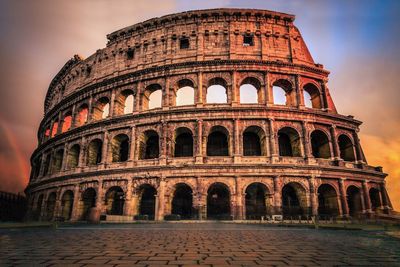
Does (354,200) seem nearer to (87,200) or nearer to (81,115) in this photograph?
(87,200)

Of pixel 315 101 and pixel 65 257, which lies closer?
pixel 65 257

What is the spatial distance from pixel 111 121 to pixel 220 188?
10584mm

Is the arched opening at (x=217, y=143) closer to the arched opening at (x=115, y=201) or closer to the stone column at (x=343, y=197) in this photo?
the arched opening at (x=115, y=201)

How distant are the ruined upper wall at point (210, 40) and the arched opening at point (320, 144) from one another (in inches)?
252

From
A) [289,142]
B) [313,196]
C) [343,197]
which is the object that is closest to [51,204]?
[289,142]

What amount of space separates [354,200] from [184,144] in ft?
46.4

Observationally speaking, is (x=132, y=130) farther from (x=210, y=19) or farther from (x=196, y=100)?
(x=210, y=19)

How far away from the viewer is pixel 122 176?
59.1 feet

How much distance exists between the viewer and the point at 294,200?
732 inches

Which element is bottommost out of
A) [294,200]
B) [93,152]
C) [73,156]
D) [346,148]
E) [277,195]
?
[294,200]

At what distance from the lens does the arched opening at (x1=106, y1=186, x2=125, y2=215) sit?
18.5 meters

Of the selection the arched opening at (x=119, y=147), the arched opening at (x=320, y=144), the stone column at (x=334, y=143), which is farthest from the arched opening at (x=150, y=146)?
the stone column at (x=334, y=143)

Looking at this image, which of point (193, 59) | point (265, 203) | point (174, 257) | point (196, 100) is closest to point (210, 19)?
point (193, 59)

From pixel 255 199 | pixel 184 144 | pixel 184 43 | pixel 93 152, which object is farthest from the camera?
pixel 184 43
